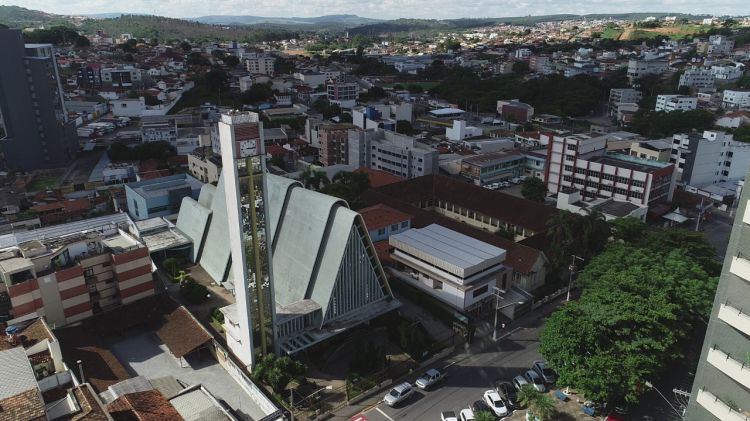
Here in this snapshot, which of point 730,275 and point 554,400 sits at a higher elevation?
point 730,275

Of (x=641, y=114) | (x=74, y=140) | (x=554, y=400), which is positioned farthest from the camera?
(x=641, y=114)

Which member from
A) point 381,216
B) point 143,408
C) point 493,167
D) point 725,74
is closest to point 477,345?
point 381,216

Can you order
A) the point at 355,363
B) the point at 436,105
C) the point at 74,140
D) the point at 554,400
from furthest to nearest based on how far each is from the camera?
the point at 436,105, the point at 74,140, the point at 355,363, the point at 554,400

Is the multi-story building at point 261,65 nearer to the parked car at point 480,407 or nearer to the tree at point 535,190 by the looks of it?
the tree at point 535,190

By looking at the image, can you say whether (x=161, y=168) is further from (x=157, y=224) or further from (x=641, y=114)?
(x=641, y=114)

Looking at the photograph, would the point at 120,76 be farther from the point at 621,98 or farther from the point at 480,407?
the point at 480,407

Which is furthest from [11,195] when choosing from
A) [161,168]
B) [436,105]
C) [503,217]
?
[436,105]
